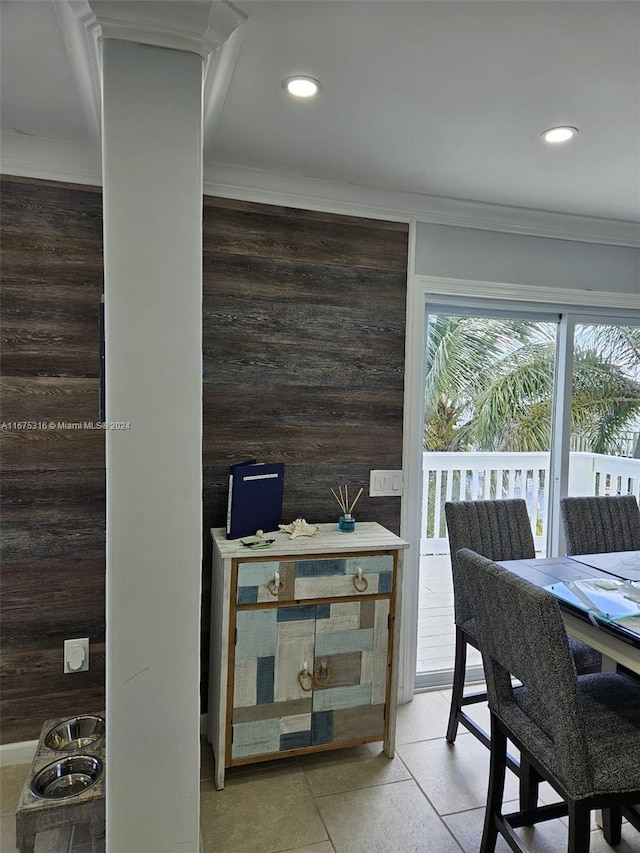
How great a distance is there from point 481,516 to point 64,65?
7.57 ft

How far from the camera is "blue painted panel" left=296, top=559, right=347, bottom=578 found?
2.24 meters

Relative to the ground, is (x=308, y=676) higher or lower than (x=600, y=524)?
lower

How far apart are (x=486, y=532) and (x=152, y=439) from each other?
166 centimetres

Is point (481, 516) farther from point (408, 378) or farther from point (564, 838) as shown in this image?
point (564, 838)

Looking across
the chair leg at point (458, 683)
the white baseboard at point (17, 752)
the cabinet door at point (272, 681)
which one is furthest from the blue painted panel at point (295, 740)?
the white baseboard at point (17, 752)

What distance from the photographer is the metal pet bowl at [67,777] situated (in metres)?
1.83

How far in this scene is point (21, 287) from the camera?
2.26 meters

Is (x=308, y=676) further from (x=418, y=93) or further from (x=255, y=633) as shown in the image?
(x=418, y=93)

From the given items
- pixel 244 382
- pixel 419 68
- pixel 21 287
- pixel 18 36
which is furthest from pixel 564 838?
pixel 18 36

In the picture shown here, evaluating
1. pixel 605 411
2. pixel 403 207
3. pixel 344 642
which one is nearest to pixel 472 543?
pixel 344 642

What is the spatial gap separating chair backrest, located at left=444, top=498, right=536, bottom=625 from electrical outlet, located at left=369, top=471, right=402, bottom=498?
0.34m

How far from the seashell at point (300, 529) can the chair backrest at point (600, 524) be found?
1246mm

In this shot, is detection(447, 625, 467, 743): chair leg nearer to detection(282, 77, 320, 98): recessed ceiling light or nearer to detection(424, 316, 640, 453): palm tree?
detection(424, 316, 640, 453): palm tree

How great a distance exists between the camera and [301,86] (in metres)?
1.78
